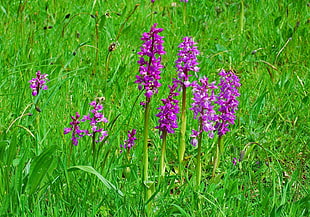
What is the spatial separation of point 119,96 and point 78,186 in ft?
3.91

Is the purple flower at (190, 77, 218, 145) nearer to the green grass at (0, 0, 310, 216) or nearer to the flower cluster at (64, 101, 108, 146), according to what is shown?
the green grass at (0, 0, 310, 216)

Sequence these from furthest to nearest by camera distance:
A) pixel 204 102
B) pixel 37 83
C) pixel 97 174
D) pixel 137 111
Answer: pixel 137 111 → pixel 37 83 → pixel 204 102 → pixel 97 174

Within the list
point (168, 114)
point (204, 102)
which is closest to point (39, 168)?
point (168, 114)

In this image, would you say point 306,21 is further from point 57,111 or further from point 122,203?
point 122,203

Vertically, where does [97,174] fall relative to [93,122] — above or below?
below

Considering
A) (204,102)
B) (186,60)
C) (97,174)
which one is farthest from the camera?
(186,60)

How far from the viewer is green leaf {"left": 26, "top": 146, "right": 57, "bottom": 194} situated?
6.40ft

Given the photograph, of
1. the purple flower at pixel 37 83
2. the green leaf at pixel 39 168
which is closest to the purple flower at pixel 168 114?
the green leaf at pixel 39 168

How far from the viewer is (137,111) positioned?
2.96m

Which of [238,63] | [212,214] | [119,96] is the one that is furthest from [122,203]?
[238,63]

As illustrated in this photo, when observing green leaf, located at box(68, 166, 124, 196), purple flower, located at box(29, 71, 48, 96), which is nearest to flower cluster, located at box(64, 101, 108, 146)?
green leaf, located at box(68, 166, 124, 196)

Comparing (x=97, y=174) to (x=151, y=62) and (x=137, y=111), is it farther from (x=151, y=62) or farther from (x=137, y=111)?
(x=137, y=111)

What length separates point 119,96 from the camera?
3211 mm

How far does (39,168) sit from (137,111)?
3.57 ft
